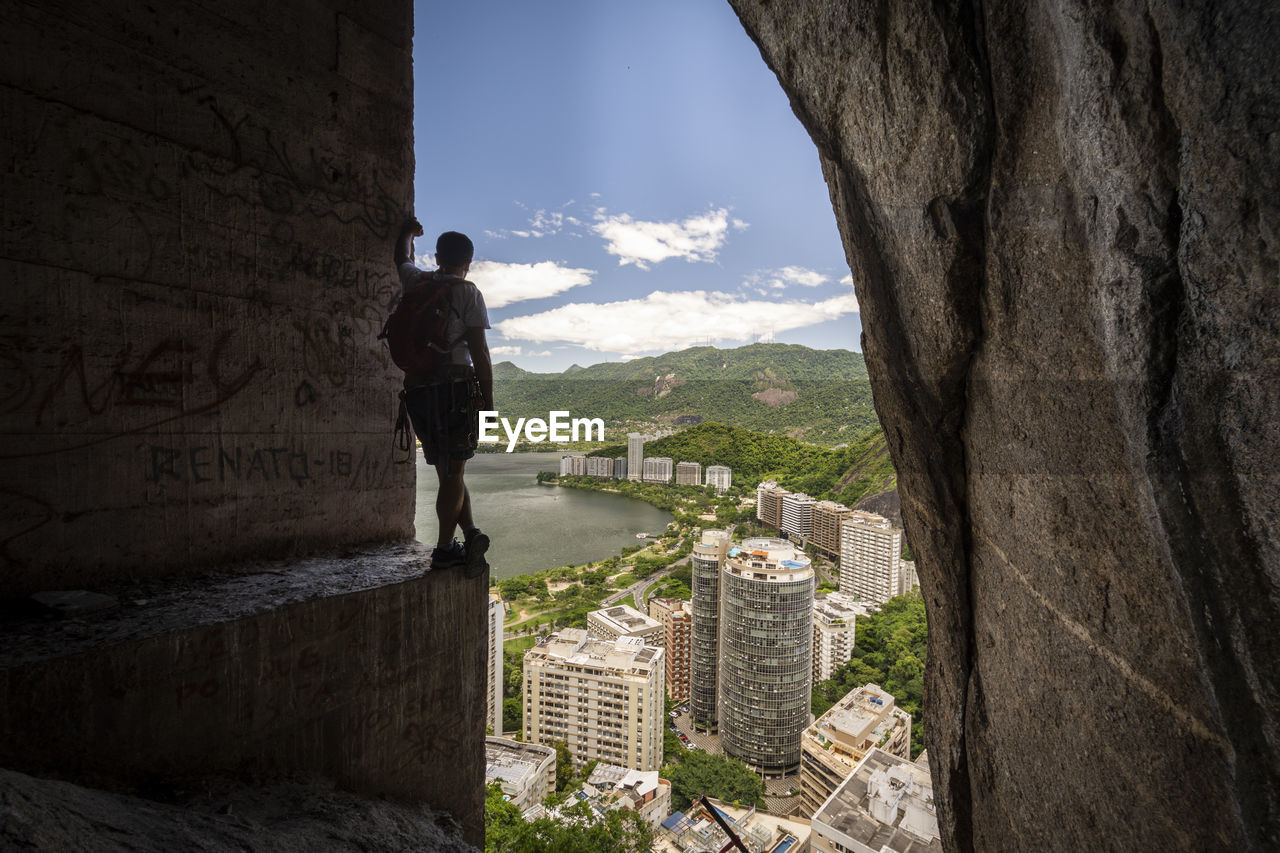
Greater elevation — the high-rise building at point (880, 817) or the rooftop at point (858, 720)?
the high-rise building at point (880, 817)

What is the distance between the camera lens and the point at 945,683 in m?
2.98

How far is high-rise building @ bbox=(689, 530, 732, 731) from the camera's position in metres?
21.7

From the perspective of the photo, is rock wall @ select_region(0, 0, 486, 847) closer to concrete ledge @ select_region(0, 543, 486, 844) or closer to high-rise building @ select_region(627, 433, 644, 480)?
concrete ledge @ select_region(0, 543, 486, 844)

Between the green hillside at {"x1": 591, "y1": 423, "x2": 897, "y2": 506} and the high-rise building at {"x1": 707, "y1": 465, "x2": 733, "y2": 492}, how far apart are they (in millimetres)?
1063

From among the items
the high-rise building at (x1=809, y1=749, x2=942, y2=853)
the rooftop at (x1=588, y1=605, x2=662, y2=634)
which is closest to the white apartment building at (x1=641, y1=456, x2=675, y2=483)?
the rooftop at (x1=588, y1=605, x2=662, y2=634)

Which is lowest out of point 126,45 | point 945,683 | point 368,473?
point 945,683

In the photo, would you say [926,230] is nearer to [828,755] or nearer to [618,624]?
[828,755]

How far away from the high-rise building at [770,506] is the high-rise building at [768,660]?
23.0 m

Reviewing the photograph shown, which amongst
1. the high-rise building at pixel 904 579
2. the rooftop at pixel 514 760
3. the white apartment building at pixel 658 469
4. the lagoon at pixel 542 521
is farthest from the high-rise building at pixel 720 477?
the rooftop at pixel 514 760

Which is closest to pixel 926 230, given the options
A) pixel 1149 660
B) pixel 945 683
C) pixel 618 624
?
pixel 1149 660

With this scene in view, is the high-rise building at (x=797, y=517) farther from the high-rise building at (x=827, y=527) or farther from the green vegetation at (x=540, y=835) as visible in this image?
the green vegetation at (x=540, y=835)

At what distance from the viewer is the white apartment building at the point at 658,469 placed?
201ft

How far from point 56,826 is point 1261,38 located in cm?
296

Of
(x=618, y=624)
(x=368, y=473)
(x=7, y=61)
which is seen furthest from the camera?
(x=618, y=624)
